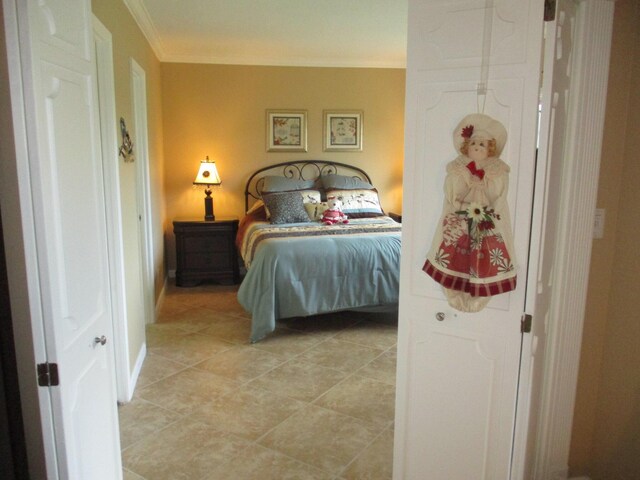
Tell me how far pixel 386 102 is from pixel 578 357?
182 inches

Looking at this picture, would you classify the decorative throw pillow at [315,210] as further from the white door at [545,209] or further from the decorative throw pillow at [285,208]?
the white door at [545,209]

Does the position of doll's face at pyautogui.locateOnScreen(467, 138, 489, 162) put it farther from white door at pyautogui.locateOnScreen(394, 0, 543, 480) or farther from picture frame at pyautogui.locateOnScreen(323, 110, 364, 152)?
picture frame at pyautogui.locateOnScreen(323, 110, 364, 152)

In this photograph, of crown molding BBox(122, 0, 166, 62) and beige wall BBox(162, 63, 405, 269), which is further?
beige wall BBox(162, 63, 405, 269)

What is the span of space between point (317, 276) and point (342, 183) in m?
1.94

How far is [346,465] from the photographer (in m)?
2.27

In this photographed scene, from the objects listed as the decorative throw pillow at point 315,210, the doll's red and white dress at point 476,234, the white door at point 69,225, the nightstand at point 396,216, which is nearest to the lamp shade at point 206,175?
the decorative throw pillow at point 315,210

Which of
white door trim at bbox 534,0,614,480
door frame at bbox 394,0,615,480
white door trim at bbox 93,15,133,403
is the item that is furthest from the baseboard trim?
white door trim at bbox 534,0,614,480

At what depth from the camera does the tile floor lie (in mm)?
2285

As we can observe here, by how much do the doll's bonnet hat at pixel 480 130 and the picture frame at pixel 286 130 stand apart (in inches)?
170

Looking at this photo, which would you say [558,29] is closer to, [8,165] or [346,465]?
[8,165]

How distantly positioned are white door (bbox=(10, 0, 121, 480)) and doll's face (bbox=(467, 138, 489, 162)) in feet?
3.90

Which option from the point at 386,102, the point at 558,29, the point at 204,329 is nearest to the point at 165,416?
the point at 204,329

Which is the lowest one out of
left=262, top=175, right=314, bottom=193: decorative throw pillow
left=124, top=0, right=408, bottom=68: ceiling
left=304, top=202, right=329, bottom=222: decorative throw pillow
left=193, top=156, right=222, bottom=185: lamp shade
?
left=304, top=202, right=329, bottom=222: decorative throw pillow

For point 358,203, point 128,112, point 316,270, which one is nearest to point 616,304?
point 316,270
